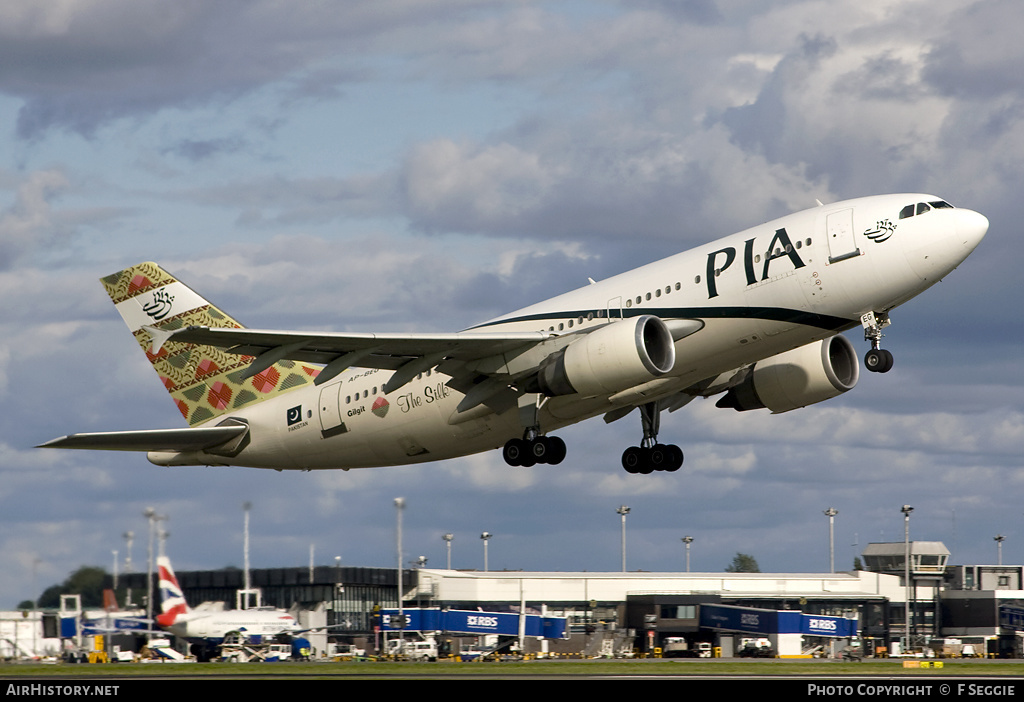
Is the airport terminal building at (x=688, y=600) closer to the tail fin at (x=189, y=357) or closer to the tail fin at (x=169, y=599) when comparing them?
the tail fin at (x=169, y=599)

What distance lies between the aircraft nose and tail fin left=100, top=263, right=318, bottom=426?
21827 mm

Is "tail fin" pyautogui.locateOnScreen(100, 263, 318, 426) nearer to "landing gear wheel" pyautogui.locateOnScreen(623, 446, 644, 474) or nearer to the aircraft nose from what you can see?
"landing gear wheel" pyautogui.locateOnScreen(623, 446, 644, 474)

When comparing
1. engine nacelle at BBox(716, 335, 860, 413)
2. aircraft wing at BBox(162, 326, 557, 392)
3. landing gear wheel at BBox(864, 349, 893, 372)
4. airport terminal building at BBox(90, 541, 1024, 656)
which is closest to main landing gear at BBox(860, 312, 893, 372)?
Result: landing gear wheel at BBox(864, 349, 893, 372)

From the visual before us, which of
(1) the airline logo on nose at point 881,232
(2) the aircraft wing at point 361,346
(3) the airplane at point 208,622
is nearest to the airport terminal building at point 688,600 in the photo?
(3) the airplane at point 208,622

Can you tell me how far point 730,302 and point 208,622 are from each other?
125ft

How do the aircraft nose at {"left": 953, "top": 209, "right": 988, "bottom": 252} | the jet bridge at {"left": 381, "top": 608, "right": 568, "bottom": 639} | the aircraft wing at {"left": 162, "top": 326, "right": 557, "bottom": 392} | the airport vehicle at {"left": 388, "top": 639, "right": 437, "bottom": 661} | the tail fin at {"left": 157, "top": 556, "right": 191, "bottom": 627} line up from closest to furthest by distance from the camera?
the aircraft nose at {"left": 953, "top": 209, "right": 988, "bottom": 252} < the aircraft wing at {"left": 162, "top": 326, "right": 557, "bottom": 392} < the tail fin at {"left": 157, "top": 556, "right": 191, "bottom": 627} < the airport vehicle at {"left": 388, "top": 639, "right": 437, "bottom": 661} < the jet bridge at {"left": 381, "top": 608, "right": 568, "bottom": 639}

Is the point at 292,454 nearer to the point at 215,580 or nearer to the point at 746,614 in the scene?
the point at 215,580

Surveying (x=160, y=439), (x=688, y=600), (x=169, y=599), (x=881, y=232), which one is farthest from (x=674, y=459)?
(x=688, y=600)

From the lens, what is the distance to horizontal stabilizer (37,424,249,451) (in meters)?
39.1

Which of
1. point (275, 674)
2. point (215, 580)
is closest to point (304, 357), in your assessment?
point (275, 674)

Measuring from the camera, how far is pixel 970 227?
1289 inches

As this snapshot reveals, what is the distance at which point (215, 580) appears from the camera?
6506cm

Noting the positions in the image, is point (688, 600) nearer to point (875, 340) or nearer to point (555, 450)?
point (555, 450)

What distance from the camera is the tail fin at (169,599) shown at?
54.8 metres
